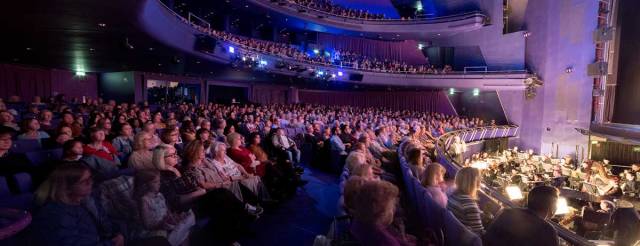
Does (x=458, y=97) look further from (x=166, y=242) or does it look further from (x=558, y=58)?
(x=166, y=242)

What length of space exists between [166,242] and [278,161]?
9.78ft

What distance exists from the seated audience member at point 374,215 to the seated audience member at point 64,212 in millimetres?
1570

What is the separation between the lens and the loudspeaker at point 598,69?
1496cm

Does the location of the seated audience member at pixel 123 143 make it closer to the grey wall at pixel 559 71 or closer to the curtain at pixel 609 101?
the curtain at pixel 609 101

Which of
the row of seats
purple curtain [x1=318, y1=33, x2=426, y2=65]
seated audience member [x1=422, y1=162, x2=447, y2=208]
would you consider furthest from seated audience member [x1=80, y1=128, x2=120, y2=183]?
purple curtain [x1=318, y1=33, x2=426, y2=65]

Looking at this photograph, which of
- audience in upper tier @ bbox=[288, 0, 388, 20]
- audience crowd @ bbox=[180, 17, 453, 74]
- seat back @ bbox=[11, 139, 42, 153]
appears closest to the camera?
seat back @ bbox=[11, 139, 42, 153]

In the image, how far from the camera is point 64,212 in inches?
83.1

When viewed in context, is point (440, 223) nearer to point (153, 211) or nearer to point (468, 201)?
point (468, 201)

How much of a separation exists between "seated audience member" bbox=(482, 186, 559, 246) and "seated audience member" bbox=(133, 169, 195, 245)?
219 centimetres

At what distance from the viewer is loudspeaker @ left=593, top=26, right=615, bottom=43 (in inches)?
581

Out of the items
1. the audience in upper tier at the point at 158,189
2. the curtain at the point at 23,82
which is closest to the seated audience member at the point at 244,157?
the audience in upper tier at the point at 158,189

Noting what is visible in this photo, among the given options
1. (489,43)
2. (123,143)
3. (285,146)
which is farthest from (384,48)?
(123,143)

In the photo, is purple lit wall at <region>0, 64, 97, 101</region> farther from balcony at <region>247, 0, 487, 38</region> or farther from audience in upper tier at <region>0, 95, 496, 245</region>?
audience in upper tier at <region>0, 95, 496, 245</region>

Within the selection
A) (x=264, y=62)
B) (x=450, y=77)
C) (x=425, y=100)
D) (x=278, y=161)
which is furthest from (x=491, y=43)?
(x=278, y=161)
